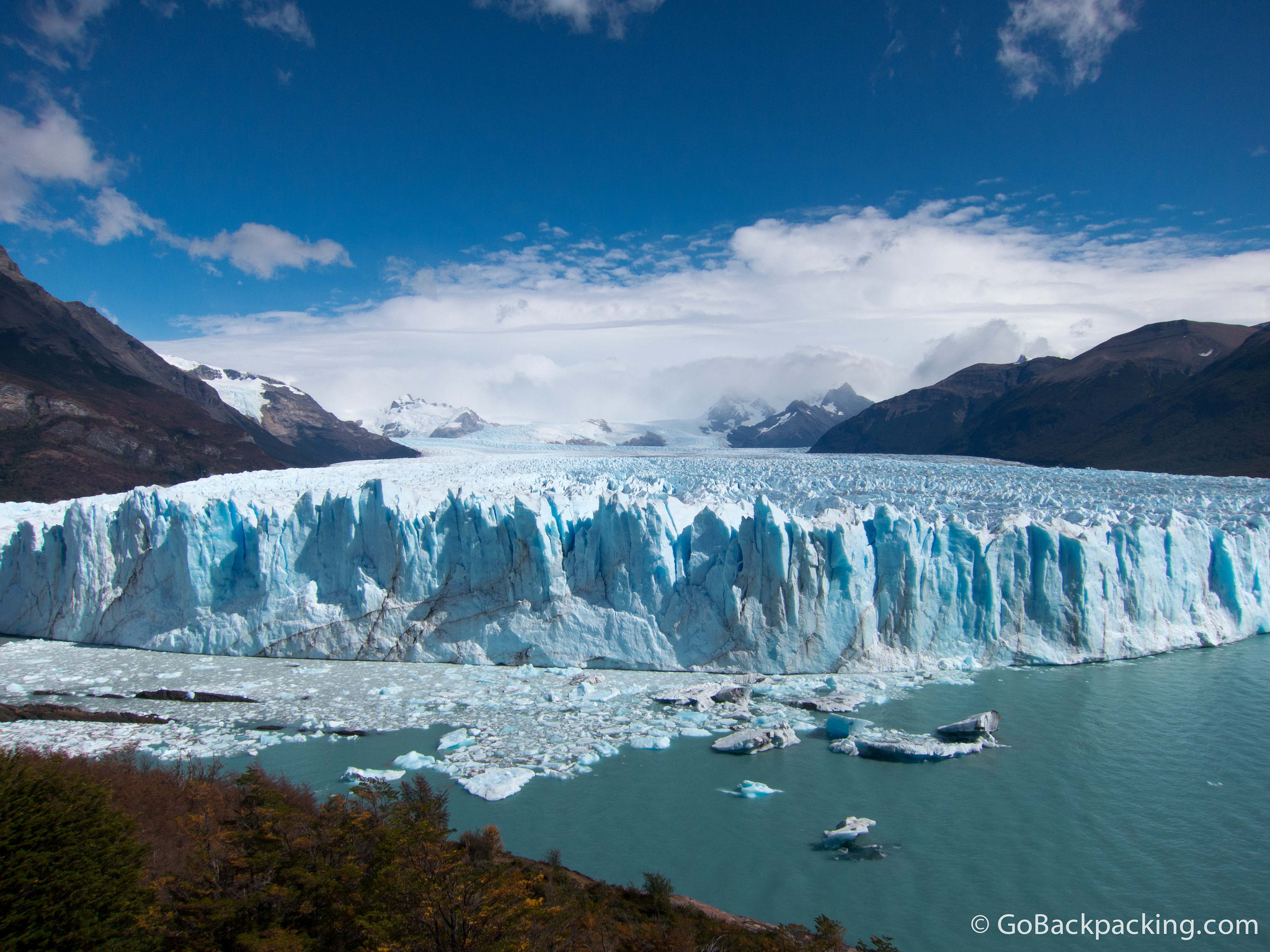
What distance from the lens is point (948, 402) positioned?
5953 cm

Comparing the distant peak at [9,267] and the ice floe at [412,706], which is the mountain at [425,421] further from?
the ice floe at [412,706]

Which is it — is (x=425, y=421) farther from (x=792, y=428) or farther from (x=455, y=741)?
(x=455, y=741)

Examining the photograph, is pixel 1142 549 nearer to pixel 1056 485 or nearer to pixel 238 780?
pixel 1056 485

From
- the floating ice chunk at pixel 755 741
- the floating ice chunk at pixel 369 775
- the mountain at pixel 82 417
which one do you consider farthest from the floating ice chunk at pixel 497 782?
the mountain at pixel 82 417

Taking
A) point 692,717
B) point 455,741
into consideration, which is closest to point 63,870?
point 455,741

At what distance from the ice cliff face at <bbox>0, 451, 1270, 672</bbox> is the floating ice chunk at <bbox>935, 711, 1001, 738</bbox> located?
320cm

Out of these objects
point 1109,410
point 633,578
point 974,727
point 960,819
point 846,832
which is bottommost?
point 960,819

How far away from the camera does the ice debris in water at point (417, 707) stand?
10.4 metres

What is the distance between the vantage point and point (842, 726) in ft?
35.3

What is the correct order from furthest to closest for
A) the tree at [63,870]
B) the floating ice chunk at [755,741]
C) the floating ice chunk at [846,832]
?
1. the floating ice chunk at [755,741]
2. the floating ice chunk at [846,832]
3. the tree at [63,870]

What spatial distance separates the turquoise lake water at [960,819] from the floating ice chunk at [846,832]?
14 centimetres

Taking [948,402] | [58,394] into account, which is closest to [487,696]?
[58,394]

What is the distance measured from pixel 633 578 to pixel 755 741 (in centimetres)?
521

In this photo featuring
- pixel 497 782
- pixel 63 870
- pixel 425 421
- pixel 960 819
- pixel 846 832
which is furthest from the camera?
pixel 425 421
